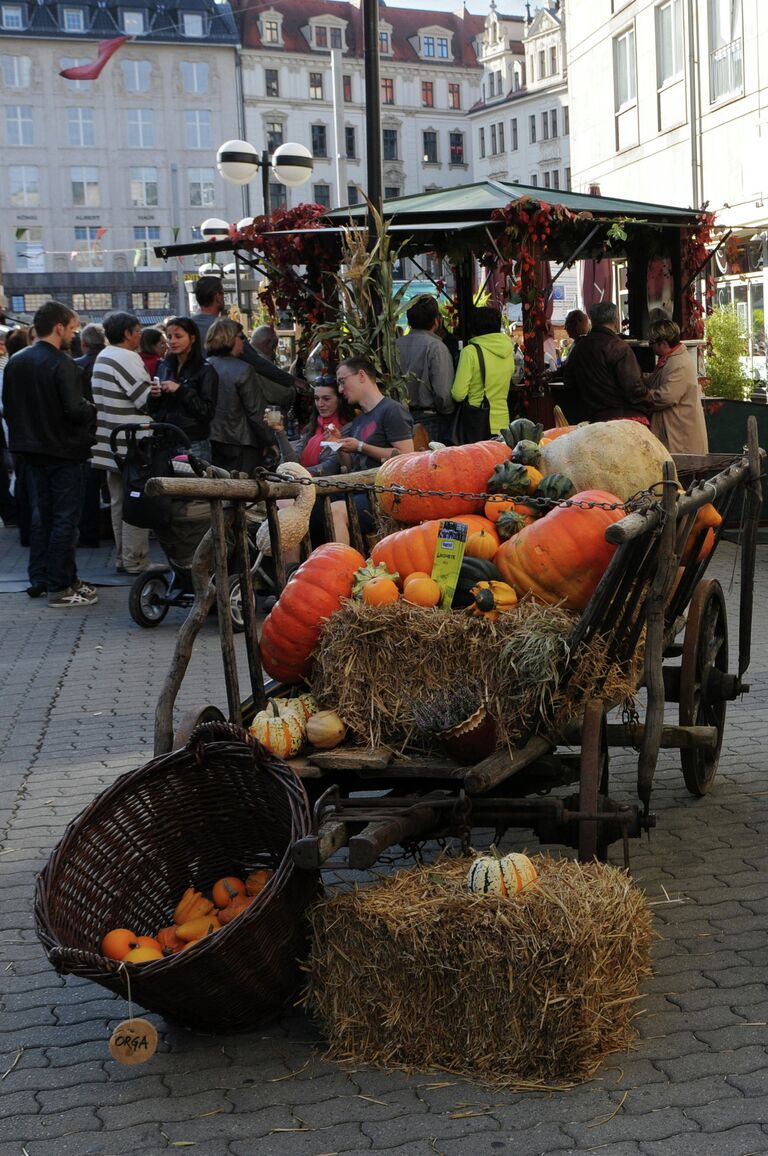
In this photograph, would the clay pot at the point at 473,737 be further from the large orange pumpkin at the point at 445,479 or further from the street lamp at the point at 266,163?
the street lamp at the point at 266,163

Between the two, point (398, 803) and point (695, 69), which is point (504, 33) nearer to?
point (695, 69)

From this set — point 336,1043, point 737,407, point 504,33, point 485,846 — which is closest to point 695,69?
point 737,407

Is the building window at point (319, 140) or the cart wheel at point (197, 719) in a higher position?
the building window at point (319, 140)

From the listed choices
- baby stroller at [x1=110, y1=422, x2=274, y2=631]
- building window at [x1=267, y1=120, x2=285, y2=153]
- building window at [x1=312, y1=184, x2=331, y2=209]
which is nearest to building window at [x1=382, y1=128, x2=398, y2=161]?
building window at [x1=312, y1=184, x2=331, y2=209]

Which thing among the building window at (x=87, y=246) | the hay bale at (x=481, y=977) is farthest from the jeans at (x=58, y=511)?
the building window at (x=87, y=246)

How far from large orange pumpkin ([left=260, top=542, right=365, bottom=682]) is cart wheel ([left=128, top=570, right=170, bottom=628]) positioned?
5664 millimetres

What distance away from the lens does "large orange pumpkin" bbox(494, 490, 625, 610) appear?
4430 mm

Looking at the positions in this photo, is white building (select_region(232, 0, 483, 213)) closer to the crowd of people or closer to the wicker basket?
the crowd of people

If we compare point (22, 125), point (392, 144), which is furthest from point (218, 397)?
point (392, 144)

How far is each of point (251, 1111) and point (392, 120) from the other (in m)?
94.8

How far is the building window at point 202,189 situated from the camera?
8119 centimetres

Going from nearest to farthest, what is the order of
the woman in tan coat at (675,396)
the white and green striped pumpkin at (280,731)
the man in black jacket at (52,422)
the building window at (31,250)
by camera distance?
the white and green striped pumpkin at (280,731) → the man in black jacket at (52,422) → the woman in tan coat at (675,396) → the building window at (31,250)

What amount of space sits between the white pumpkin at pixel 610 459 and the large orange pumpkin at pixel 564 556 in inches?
17.7

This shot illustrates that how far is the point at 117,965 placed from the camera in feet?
11.4
